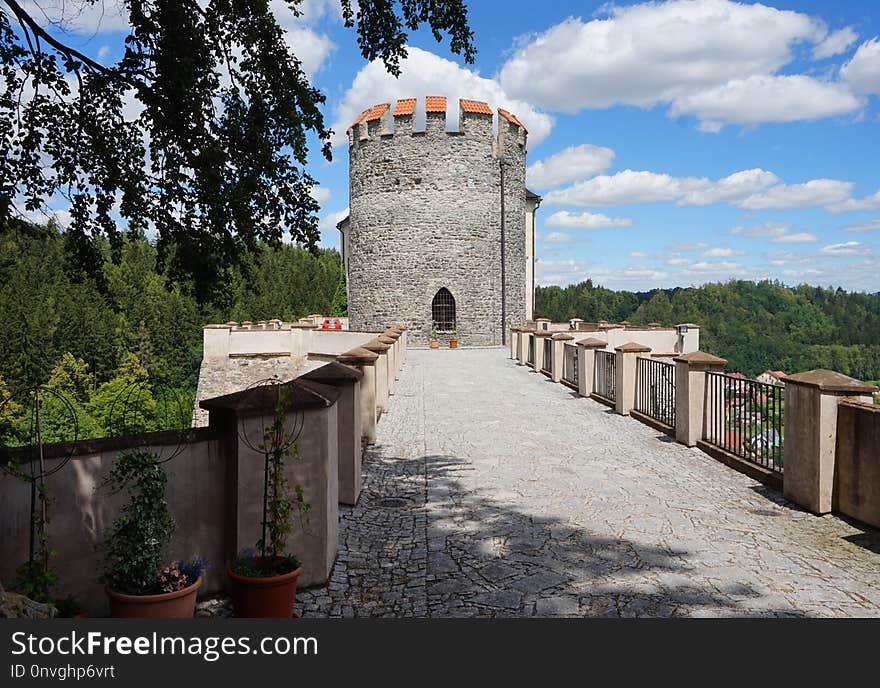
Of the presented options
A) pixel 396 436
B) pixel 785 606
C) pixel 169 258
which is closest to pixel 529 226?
pixel 396 436

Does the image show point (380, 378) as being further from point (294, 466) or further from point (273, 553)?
point (273, 553)

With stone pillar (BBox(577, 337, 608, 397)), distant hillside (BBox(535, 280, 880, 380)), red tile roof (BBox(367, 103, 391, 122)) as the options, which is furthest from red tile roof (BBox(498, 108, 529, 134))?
distant hillside (BBox(535, 280, 880, 380))

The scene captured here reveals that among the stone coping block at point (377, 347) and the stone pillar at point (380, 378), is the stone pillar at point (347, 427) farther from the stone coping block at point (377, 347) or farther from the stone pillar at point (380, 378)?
the stone coping block at point (377, 347)

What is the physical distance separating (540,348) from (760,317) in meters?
94.0

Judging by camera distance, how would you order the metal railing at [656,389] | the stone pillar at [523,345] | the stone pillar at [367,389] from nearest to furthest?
the stone pillar at [367,389] → the metal railing at [656,389] → the stone pillar at [523,345]

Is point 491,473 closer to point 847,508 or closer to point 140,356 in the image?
point 847,508

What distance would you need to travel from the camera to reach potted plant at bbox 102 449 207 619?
356 cm

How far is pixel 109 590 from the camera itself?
11.9ft

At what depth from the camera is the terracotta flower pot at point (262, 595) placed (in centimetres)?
391

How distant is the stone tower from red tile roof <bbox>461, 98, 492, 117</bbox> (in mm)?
71

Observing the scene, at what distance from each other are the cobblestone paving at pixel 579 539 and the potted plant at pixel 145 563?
91 centimetres

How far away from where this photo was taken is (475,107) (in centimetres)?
3278

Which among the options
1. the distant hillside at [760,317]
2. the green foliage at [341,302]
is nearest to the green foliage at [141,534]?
the green foliage at [341,302]

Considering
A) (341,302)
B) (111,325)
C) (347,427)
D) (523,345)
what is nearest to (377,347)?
(347,427)
